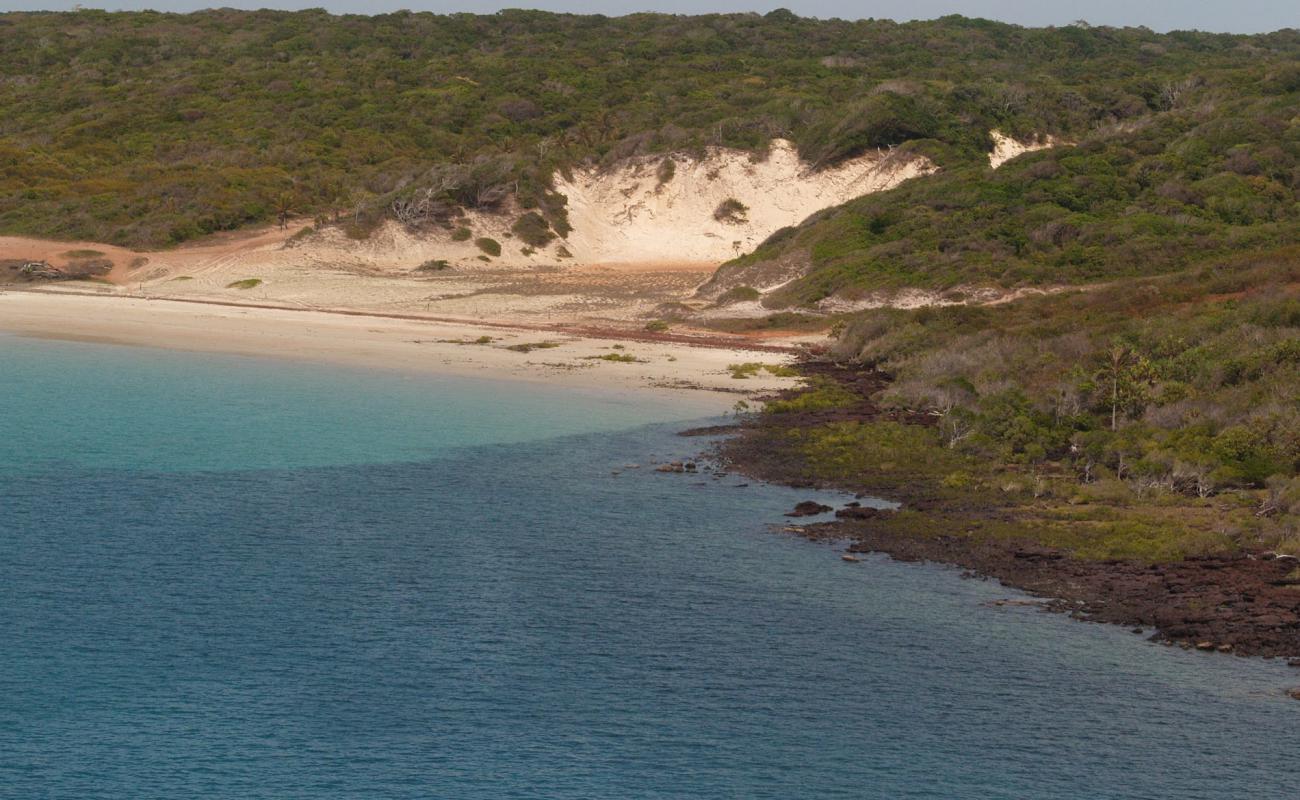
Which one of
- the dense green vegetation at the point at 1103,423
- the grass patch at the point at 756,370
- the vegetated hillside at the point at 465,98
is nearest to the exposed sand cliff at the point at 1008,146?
the vegetated hillside at the point at 465,98

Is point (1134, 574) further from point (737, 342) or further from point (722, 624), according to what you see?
point (737, 342)

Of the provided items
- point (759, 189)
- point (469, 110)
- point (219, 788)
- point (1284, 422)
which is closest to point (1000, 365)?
point (1284, 422)

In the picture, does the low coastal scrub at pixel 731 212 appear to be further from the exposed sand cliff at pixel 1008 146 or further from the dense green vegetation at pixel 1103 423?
the dense green vegetation at pixel 1103 423

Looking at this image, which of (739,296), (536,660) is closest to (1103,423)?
(536,660)

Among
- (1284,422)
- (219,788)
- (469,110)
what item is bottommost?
(219,788)

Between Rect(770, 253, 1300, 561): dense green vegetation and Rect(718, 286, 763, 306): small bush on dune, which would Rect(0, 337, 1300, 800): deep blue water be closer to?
Rect(770, 253, 1300, 561): dense green vegetation

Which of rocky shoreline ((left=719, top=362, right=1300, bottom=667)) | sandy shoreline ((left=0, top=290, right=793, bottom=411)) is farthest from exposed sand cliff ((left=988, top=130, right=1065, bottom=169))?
rocky shoreline ((left=719, top=362, right=1300, bottom=667))
